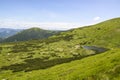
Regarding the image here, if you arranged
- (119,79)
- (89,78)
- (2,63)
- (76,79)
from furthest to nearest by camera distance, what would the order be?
(2,63) < (76,79) < (89,78) < (119,79)

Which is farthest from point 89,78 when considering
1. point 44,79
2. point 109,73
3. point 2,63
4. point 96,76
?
point 2,63

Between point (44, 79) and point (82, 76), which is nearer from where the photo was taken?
point (82, 76)

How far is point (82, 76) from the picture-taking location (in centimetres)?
4500

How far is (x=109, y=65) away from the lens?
44781 mm

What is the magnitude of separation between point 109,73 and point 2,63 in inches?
5958

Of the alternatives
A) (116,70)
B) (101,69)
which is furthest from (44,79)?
(116,70)

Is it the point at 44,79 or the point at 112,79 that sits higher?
the point at 112,79

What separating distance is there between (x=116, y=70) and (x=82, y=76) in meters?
7.64

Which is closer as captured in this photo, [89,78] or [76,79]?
[89,78]

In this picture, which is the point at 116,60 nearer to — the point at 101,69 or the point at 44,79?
the point at 101,69

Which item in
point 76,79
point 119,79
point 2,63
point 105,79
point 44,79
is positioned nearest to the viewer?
point 119,79

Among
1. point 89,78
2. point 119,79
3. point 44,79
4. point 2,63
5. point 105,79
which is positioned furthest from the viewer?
point 2,63

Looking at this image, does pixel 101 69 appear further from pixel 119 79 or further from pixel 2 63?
pixel 2 63

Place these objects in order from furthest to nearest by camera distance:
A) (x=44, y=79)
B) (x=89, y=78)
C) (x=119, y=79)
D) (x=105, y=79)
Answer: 1. (x=44, y=79)
2. (x=89, y=78)
3. (x=105, y=79)
4. (x=119, y=79)
